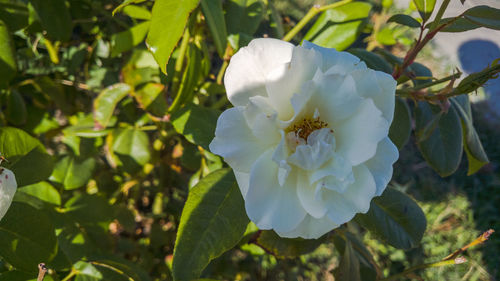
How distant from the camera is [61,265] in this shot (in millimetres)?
775

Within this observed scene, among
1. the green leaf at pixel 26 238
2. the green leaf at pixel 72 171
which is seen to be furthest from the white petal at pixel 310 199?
the green leaf at pixel 72 171

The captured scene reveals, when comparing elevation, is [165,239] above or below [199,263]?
below

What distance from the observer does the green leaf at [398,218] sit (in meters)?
0.76

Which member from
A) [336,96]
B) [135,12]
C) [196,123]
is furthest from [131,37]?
[336,96]

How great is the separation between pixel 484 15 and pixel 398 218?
1.28ft

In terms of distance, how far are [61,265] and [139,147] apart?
1.13ft

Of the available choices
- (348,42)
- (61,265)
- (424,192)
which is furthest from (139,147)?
(424,192)

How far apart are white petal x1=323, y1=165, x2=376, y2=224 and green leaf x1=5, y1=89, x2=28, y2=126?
3.04ft

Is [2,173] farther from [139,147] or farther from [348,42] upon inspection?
[348,42]

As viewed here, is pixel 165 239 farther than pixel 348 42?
Yes

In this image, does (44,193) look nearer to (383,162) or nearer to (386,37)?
(383,162)

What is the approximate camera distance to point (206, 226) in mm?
648

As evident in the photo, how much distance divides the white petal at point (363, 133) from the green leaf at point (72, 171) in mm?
729

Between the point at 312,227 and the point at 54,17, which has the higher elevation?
the point at 54,17
